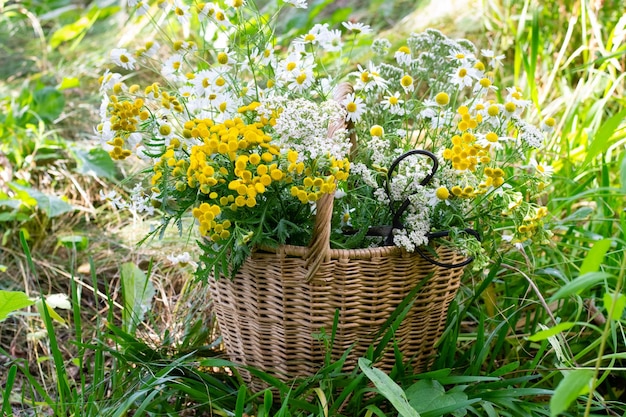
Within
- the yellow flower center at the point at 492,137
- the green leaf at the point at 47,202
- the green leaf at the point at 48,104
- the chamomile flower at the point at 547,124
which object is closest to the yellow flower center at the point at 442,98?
the yellow flower center at the point at 492,137

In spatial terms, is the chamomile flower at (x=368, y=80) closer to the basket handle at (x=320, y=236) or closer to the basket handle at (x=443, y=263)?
the basket handle at (x=320, y=236)

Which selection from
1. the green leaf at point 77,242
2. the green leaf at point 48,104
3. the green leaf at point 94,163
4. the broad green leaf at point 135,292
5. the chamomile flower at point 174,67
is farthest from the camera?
the green leaf at point 48,104

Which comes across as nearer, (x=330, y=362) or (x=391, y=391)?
(x=391, y=391)

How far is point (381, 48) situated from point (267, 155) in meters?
0.44

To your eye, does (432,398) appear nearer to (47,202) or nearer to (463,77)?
(463,77)

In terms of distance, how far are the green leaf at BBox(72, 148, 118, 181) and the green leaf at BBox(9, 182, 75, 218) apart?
17cm

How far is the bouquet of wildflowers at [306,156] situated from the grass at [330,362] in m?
0.17

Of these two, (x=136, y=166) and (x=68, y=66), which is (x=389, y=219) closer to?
(x=136, y=166)

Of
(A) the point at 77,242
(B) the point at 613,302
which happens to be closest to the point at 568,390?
(B) the point at 613,302

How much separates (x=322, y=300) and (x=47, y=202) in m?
1.13

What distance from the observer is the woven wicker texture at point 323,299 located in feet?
3.67

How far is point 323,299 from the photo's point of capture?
1.15 metres

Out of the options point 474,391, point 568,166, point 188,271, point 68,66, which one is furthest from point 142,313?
point 68,66

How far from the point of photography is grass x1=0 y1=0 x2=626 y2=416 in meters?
1.17
